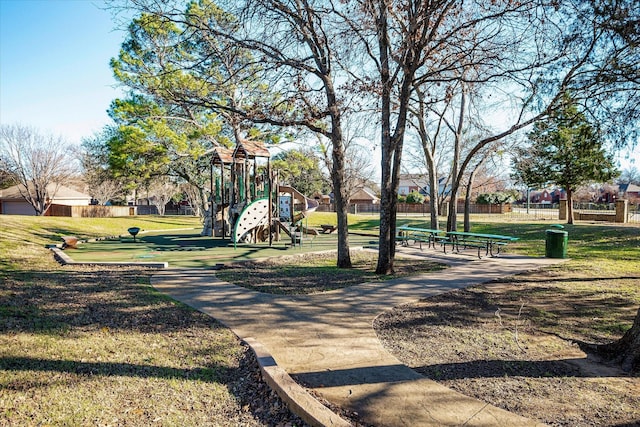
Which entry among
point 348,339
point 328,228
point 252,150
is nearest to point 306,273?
point 348,339

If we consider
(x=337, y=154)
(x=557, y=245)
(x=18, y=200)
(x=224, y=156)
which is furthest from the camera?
(x=18, y=200)

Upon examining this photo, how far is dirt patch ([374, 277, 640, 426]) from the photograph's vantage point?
12.0ft

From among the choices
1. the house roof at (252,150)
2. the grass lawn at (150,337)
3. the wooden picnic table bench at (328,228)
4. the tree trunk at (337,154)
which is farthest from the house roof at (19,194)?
the tree trunk at (337,154)

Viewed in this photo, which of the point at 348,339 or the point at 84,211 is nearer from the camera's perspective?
the point at 348,339

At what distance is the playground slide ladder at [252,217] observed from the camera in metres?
16.0

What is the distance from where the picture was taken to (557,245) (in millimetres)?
13398

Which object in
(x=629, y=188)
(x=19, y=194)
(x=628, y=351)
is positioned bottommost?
(x=628, y=351)

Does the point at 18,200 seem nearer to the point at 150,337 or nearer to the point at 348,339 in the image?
the point at 150,337

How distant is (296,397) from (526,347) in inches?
127

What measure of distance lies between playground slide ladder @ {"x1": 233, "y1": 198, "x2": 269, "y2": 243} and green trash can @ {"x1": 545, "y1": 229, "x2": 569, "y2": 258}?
1074cm

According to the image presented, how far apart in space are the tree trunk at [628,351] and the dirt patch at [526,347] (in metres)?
0.19

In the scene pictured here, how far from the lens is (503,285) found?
29.6ft

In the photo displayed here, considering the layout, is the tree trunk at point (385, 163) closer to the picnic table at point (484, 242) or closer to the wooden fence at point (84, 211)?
the picnic table at point (484, 242)

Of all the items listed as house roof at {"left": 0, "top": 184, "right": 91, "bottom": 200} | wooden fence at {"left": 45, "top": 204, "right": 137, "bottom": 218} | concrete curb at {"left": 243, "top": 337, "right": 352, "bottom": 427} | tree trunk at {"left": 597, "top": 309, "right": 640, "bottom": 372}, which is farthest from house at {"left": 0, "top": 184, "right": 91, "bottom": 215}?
tree trunk at {"left": 597, "top": 309, "right": 640, "bottom": 372}
